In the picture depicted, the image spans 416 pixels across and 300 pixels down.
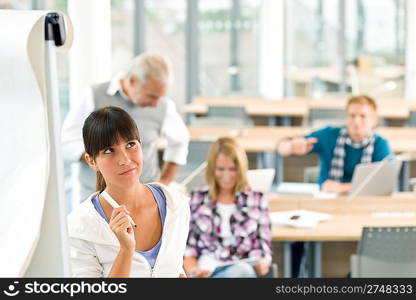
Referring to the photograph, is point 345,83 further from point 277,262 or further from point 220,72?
point 277,262

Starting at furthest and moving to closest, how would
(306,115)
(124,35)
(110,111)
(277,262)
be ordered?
(124,35)
(306,115)
(277,262)
(110,111)

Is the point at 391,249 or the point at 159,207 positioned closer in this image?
the point at 159,207

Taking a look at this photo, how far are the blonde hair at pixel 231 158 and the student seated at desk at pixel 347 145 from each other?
57.7 inches

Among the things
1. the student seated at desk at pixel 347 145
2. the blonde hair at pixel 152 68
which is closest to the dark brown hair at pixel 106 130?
the blonde hair at pixel 152 68

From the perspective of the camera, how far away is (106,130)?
1.66m

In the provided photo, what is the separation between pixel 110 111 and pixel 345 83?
14632 mm

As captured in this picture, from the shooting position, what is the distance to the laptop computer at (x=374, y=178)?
5.11m

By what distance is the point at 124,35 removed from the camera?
12008 mm

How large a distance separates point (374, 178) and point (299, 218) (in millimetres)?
636

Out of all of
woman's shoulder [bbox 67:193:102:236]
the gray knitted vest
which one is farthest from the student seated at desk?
woman's shoulder [bbox 67:193:102:236]

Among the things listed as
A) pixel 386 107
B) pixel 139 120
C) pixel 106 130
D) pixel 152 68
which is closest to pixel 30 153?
pixel 106 130

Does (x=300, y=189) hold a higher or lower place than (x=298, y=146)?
lower

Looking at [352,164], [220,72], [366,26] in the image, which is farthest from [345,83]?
[352,164]

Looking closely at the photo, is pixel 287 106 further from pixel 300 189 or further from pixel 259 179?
pixel 259 179
